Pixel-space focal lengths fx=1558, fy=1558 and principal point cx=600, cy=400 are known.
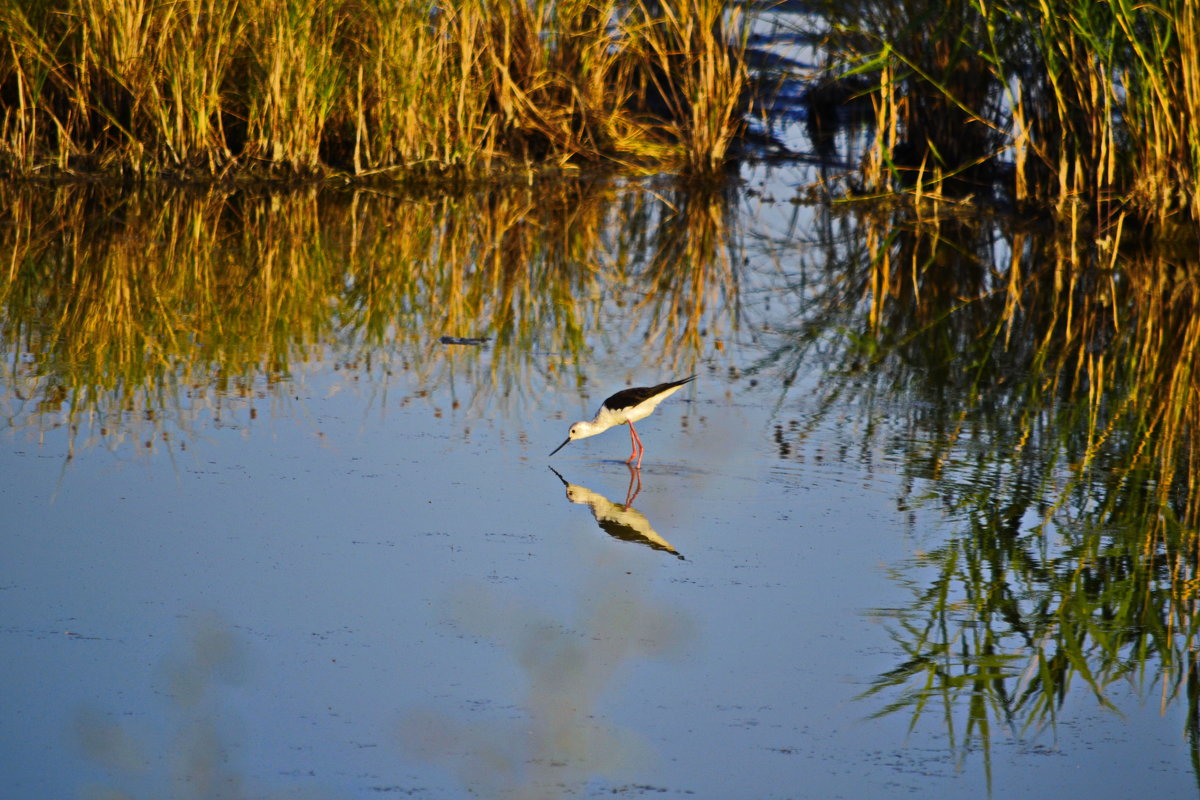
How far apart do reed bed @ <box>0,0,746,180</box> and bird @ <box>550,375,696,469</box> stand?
5.49 meters

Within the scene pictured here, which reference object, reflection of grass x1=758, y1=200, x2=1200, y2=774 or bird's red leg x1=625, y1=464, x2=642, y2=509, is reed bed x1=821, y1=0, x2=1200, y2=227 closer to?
reflection of grass x1=758, y1=200, x2=1200, y2=774

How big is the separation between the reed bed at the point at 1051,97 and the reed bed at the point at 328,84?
1.33 metres

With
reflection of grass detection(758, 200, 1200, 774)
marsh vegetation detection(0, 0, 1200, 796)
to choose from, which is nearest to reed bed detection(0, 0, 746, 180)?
marsh vegetation detection(0, 0, 1200, 796)

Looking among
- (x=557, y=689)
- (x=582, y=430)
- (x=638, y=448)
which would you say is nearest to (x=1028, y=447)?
(x=638, y=448)

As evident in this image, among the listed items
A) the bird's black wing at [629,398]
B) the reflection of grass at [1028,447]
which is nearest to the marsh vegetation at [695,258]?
the reflection of grass at [1028,447]

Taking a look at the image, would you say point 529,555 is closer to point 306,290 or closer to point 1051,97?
point 306,290

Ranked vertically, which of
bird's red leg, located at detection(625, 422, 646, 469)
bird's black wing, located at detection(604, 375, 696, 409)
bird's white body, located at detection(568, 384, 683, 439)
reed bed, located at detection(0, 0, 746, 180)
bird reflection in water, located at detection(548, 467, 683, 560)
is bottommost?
bird reflection in water, located at detection(548, 467, 683, 560)

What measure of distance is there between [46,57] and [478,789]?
853 cm

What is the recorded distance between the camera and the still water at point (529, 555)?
140 inches

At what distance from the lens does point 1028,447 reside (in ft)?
19.7

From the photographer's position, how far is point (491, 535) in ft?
16.0

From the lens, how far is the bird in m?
5.71

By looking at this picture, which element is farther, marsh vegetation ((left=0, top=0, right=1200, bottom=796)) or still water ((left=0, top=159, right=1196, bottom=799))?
marsh vegetation ((left=0, top=0, right=1200, bottom=796))

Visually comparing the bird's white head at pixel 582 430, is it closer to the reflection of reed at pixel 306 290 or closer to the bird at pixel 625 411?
the bird at pixel 625 411
